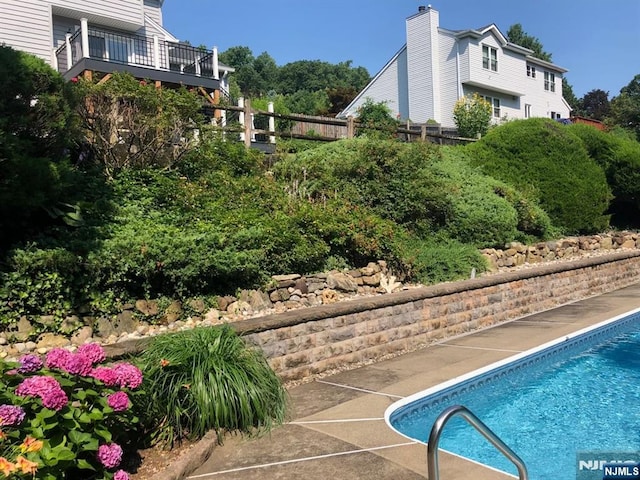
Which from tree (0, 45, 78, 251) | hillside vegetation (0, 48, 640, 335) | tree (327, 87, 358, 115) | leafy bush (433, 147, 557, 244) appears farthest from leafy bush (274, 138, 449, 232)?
tree (327, 87, 358, 115)

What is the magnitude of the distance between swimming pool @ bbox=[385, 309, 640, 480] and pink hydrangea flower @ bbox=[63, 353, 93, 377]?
2.75 metres

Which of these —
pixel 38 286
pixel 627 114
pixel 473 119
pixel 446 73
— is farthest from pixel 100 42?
pixel 627 114

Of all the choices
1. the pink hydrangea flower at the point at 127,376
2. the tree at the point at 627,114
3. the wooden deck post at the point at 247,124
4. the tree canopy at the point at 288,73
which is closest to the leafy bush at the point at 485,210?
the wooden deck post at the point at 247,124

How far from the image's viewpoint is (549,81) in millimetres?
37938

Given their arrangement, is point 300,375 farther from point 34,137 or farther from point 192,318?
point 34,137

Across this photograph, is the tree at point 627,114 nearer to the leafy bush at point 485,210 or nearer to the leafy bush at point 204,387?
the leafy bush at point 485,210

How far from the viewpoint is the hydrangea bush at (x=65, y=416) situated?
2.84 meters

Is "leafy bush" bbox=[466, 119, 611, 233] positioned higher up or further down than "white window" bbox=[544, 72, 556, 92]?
further down

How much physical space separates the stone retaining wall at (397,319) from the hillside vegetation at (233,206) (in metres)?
0.88

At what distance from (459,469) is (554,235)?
1150cm

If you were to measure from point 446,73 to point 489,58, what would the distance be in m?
3.08

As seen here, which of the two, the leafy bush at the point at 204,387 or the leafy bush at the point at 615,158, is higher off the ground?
the leafy bush at the point at 615,158

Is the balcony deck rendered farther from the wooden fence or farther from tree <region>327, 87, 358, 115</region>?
tree <region>327, 87, 358, 115</region>

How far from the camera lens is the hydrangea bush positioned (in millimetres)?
2840
